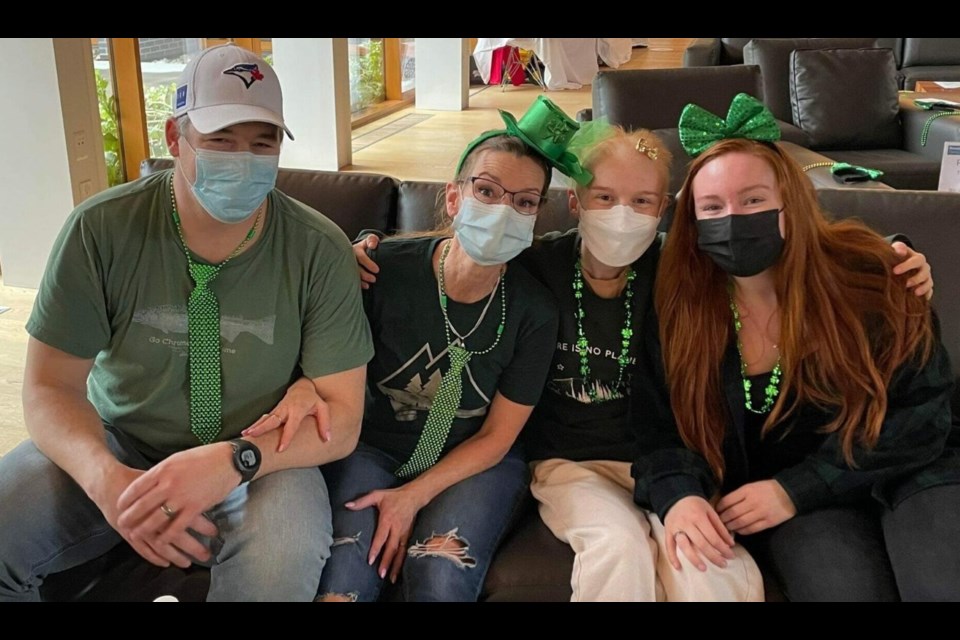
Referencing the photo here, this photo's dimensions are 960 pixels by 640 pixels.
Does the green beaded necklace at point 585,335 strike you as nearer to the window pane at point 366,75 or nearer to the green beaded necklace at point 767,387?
the green beaded necklace at point 767,387

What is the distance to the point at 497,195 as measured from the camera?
1.63 metres

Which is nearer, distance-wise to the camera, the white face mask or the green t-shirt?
the green t-shirt

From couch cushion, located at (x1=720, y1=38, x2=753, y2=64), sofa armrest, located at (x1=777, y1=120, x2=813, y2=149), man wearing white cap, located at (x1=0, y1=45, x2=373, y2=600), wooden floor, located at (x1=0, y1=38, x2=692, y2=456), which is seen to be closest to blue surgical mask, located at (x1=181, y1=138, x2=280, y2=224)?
man wearing white cap, located at (x1=0, y1=45, x2=373, y2=600)

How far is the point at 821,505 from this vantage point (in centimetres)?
154

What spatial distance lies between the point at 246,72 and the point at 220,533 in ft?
2.54

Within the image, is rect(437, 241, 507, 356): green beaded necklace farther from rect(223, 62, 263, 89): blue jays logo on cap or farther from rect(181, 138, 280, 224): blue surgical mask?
rect(223, 62, 263, 89): blue jays logo on cap

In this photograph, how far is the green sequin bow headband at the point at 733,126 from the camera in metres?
1.62

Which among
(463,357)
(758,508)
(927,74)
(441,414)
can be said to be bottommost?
(758,508)

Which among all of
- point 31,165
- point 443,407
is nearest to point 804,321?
point 443,407

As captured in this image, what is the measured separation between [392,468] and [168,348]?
0.49 m

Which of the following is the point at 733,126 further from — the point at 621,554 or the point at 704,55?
the point at 704,55

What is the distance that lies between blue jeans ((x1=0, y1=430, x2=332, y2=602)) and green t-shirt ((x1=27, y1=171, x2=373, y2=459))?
0.42 ft

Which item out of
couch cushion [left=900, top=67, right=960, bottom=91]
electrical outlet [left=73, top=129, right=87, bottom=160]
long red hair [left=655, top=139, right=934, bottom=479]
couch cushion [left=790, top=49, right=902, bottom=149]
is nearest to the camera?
long red hair [left=655, top=139, right=934, bottom=479]

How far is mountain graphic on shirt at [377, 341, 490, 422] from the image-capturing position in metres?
1.69
